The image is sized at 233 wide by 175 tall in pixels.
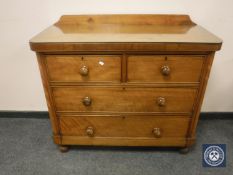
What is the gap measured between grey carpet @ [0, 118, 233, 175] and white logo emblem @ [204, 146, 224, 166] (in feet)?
0.17

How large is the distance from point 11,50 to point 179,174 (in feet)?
4.83

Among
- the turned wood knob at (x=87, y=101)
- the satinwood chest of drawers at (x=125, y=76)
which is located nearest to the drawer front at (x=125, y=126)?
the satinwood chest of drawers at (x=125, y=76)

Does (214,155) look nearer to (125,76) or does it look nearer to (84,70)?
(125,76)

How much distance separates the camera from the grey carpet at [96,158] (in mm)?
1331

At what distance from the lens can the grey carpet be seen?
4.37ft

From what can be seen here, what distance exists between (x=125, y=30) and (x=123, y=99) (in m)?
0.42

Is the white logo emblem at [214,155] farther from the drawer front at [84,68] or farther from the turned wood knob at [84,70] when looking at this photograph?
the turned wood knob at [84,70]

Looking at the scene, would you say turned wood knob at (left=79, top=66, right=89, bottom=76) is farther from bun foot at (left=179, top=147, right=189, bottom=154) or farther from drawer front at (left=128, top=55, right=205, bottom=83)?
bun foot at (left=179, top=147, right=189, bottom=154)

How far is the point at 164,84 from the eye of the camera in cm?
116

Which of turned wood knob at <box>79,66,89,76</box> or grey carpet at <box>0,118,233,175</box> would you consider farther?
grey carpet at <box>0,118,233,175</box>

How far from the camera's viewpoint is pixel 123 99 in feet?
4.00

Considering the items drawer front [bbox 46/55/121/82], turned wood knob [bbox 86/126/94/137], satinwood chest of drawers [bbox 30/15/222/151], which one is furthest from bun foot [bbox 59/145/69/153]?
drawer front [bbox 46/55/121/82]

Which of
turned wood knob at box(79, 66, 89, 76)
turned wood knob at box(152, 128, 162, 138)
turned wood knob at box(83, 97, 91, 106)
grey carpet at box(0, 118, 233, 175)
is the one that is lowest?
grey carpet at box(0, 118, 233, 175)

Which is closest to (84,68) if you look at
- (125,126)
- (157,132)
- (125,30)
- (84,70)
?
(84,70)
